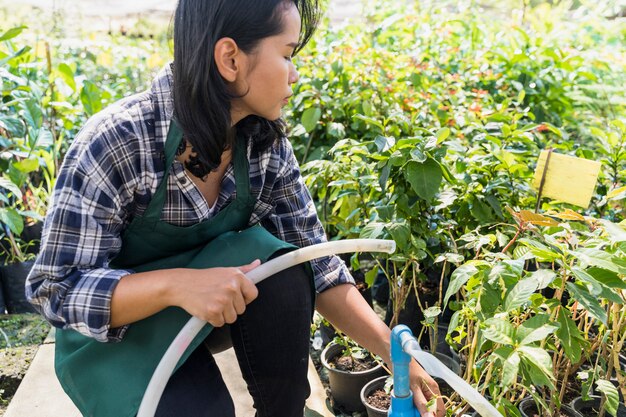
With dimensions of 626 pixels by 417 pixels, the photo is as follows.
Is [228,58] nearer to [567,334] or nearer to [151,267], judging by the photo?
[151,267]

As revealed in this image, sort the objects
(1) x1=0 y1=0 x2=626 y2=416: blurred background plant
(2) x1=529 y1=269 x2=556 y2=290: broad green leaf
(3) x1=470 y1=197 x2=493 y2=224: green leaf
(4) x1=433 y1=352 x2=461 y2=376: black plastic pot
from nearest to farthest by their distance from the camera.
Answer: (2) x1=529 y1=269 x2=556 y2=290: broad green leaf
(1) x1=0 y1=0 x2=626 y2=416: blurred background plant
(3) x1=470 y1=197 x2=493 y2=224: green leaf
(4) x1=433 y1=352 x2=461 y2=376: black plastic pot

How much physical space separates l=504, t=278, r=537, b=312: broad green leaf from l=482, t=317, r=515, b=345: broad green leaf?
0.10ft

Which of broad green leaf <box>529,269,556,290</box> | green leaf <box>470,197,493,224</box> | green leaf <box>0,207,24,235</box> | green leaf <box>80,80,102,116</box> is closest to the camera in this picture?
broad green leaf <box>529,269,556,290</box>

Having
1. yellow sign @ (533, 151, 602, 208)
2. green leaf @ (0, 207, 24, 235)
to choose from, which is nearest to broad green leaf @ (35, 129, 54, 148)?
green leaf @ (0, 207, 24, 235)

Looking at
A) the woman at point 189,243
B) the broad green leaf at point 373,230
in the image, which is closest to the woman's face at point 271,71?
the woman at point 189,243

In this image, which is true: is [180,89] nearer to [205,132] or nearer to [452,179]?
[205,132]

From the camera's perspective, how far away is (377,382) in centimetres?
190

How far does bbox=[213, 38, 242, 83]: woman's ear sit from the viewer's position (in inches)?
51.0

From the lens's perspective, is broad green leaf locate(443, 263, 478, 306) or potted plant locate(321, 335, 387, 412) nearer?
broad green leaf locate(443, 263, 478, 306)

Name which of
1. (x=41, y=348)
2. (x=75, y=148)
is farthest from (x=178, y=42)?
(x=41, y=348)

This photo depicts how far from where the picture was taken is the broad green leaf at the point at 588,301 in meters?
1.17

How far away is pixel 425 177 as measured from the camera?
174cm

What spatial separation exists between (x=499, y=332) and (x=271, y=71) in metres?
0.64

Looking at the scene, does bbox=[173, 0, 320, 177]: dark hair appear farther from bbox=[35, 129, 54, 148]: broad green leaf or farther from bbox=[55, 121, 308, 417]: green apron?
bbox=[35, 129, 54, 148]: broad green leaf
